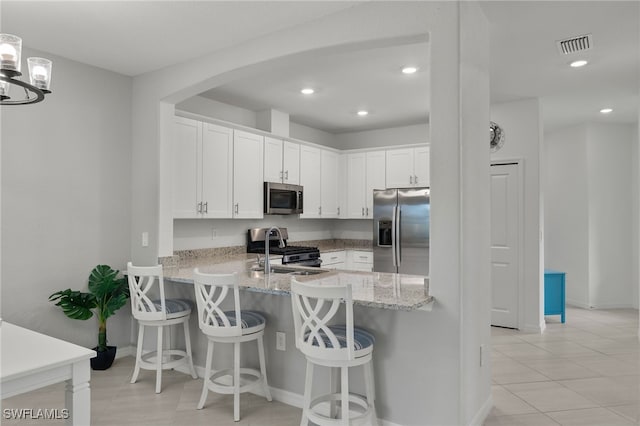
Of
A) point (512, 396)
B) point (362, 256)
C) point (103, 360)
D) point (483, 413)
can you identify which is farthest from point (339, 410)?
point (362, 256)

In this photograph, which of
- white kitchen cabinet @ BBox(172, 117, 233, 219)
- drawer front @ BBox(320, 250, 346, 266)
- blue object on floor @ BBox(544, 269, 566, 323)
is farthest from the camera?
drawer front @ BBox(320, 250, 346, 266)

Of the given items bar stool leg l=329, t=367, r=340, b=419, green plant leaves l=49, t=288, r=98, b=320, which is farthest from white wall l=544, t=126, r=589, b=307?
green plant leaves l=49, t=288, r=98, b=320

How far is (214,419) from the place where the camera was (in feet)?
9.21

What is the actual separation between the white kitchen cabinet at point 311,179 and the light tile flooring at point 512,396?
280cm

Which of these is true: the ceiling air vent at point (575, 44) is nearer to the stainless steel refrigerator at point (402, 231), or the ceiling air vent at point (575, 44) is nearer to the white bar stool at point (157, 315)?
the stainless steel refrigerator at point (402, 231)

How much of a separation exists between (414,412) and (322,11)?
101 inches

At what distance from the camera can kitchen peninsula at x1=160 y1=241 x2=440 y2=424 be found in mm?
2547

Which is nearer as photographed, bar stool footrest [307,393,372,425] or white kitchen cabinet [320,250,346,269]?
bar stool footrest [307,393,372,425]

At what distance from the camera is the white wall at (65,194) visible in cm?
337

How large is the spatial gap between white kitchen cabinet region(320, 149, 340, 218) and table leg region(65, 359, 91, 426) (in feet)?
14.7

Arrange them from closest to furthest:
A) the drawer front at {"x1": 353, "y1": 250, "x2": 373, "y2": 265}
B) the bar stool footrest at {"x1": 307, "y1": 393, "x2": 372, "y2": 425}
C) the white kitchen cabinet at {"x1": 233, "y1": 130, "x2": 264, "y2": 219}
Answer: the bar stool footrest at {"x1": 307, "y1": 393, "x2": 372, "y2": 425}
the white kitchen cabinet at {"x1": 233, "y1": 130, "x2": 264, "y2": 219}
the drawer front at {"x1": 353, "y1": 250, "x2": 373, "y2": 265}

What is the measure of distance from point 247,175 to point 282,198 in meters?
0.61

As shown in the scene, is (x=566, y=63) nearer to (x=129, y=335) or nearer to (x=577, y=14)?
(x=577, y=14)

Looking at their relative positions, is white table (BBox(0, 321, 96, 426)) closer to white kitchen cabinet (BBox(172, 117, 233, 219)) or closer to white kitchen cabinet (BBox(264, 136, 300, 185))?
white kitchen cabinet (BBox(172, 117, 233, 219))
